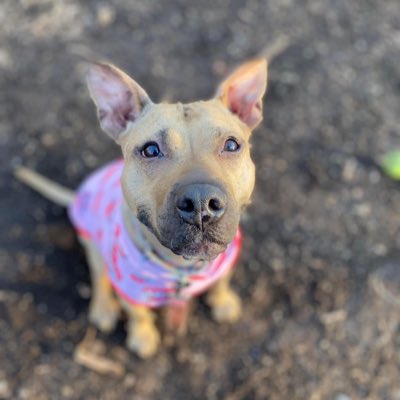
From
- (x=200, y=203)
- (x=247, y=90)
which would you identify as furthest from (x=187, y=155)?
(x=247, y=90)

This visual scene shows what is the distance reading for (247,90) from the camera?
3178 millimetres

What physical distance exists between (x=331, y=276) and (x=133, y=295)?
68.7 inches

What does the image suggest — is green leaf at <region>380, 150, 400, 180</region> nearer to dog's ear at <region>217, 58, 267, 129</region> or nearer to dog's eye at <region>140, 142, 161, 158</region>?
dog's ear at <region>217, 58, 267, 129</region>

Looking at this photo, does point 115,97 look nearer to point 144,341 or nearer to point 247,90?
point 247,90

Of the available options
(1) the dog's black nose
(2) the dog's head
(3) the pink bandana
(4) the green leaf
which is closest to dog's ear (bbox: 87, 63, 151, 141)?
(2) the dog's head

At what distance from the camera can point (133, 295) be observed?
11.6 feet

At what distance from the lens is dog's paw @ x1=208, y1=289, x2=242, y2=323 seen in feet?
13.9

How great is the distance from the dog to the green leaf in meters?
1.91

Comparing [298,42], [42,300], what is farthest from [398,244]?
[42,300]

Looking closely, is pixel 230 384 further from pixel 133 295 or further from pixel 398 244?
pixel 398 244

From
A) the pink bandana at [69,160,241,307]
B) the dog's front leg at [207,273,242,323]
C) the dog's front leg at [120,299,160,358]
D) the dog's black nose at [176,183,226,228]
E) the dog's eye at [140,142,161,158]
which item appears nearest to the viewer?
the dog's black nose at [176,183,226,228]

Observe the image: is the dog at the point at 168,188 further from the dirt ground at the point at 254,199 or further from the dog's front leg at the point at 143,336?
the dirt ground at the point at 254,199

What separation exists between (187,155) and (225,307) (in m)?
1.79

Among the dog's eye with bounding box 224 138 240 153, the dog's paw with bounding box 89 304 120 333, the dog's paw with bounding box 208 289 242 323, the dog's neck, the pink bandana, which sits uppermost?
the dog's eye with bounding box 224 138 240 153
